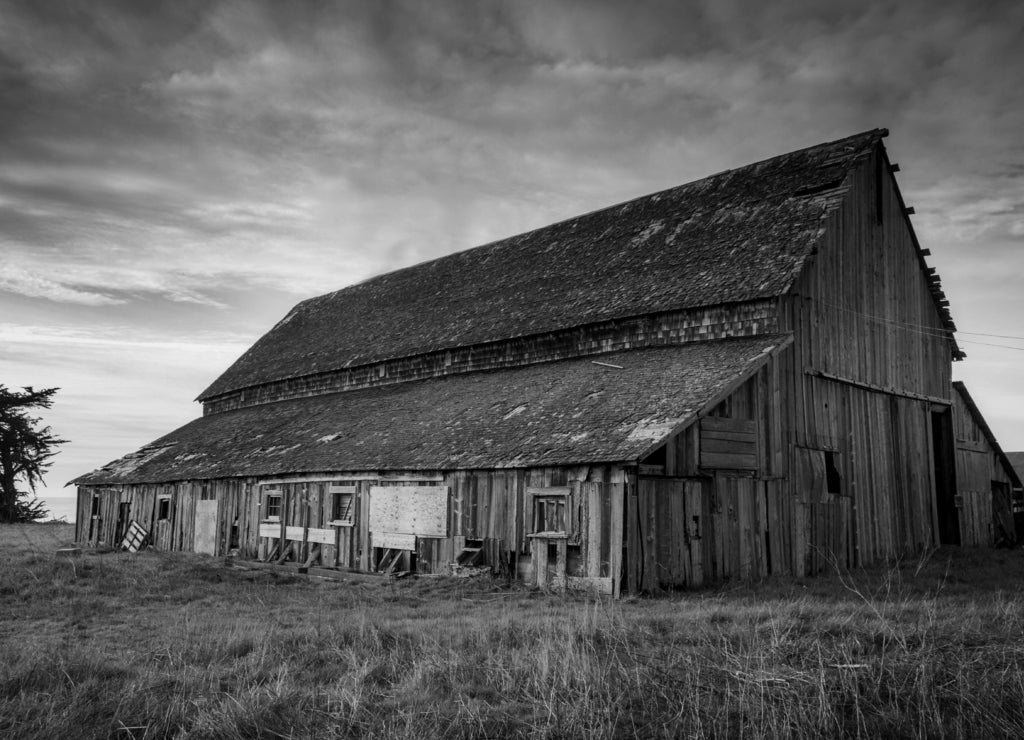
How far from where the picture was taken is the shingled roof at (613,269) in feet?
65.1

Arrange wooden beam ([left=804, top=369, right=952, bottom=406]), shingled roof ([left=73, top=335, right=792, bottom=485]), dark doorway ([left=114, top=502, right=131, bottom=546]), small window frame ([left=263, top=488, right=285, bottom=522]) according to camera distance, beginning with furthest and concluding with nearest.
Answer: dark doorway ([left=114, top=502, right=131, bottom=546]), small window frame ([left=263, top=488, right=285, bottom=522]), wooden beam ([left=804, top=369, right=952, bottom=406]), shingled roof ([left=73, top=335, right=792, bottom=485])

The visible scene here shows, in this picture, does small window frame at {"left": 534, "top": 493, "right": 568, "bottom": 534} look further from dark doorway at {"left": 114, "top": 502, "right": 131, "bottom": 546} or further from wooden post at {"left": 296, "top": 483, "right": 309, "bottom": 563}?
dark doorway at {"left": 114, "top": 502, "right": 131, "bottom": 546}

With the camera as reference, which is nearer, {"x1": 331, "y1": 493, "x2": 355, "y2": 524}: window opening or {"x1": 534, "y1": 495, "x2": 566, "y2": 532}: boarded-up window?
{"x1": 534, "y1": 495, "x2": 566, "y2": 532}: boarded-up window

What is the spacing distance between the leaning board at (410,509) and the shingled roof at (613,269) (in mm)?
5946

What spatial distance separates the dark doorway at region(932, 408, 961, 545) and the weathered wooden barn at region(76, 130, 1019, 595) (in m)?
0.06

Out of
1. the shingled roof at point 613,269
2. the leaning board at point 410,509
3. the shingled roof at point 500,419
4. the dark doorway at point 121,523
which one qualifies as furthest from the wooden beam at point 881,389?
the dark doorway at point 121,523

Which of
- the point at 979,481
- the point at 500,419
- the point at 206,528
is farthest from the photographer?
the point at 206,528

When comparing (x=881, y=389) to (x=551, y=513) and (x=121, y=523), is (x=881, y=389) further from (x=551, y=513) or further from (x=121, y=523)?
(x=121, y=523)

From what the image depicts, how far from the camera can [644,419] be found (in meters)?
15.5

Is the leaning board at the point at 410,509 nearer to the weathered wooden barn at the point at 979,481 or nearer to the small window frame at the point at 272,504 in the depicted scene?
the small window frame at the point at 272,504

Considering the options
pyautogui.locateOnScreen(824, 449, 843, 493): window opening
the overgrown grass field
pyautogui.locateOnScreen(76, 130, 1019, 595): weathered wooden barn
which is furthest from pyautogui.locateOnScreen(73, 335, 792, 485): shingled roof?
the overgrown grass field

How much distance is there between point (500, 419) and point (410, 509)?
107 inches

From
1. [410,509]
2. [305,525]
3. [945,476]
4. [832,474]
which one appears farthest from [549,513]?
[945,476]

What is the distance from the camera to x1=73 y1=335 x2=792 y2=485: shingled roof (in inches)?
621
